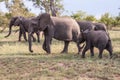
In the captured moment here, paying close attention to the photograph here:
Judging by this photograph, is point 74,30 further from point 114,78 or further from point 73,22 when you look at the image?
point 114,78

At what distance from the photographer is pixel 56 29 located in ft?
53.1

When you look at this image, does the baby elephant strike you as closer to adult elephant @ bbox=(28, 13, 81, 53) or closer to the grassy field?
the grassy field

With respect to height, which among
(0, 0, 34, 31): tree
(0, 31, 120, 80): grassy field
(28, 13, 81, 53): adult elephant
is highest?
(28, 13, 81, 53): adult elephant

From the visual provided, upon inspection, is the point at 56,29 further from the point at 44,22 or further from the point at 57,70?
the point at 57,70

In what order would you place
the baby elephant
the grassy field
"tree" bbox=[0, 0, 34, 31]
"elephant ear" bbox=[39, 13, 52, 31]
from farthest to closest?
"tree" bbox=[0, 0, 34, 31], "elephant ear" bbox=[39, 13, 52, 31], the baby elephant, the grassy field

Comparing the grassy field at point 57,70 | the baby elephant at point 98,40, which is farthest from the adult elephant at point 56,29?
the grassy field at point 57,70

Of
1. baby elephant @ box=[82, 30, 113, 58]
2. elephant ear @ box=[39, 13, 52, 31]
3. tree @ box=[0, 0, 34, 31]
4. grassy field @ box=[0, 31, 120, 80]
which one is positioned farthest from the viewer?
tree @ box=[0, 0, 34, 31]

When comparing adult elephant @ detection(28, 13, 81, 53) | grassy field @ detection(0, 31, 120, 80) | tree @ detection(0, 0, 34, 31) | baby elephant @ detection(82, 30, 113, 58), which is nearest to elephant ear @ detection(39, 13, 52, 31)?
adult elephant @ detection(28, 13, 81, 53)

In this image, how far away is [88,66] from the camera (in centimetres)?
1153

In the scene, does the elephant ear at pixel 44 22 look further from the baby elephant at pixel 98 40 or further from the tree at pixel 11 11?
the tree at pixel 11 11

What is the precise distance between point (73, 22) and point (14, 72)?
243 inches

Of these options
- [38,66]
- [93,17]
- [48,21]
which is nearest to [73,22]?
[48,21]

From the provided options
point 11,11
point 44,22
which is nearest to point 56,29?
point 44,22

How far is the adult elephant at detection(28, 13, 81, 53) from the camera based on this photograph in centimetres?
1583
